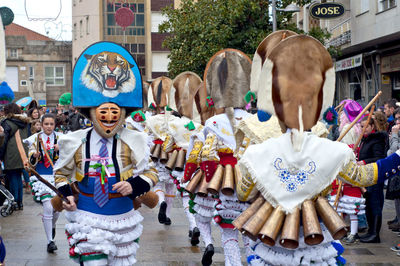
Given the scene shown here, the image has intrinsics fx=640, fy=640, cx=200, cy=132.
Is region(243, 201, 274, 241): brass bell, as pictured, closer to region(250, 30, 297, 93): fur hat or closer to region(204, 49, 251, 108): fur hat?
region(250, 30, 297, 93): fur hat

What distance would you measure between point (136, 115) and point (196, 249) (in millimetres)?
4339

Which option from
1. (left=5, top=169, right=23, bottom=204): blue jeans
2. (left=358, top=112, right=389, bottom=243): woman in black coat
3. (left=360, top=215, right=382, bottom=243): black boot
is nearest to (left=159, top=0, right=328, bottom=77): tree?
(left=5, top=169, right=23, bottom=204): blue jeans

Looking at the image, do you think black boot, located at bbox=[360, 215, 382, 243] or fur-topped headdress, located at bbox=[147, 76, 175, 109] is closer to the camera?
black boot, located at bbox=[360, 215, 382, 243]

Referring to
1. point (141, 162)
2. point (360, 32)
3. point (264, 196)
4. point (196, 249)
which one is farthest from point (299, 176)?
point (360, 32)

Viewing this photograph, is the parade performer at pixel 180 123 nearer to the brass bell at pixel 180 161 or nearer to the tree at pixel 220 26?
the brass bell at pixel 180 161

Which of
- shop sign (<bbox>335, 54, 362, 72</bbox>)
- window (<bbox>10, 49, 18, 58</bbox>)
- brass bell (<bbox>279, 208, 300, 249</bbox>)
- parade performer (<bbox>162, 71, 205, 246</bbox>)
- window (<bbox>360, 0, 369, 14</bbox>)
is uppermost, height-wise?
window (<bbox>10, 49, 18, 58</bbox>)

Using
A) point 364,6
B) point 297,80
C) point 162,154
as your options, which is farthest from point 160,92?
point 364,6

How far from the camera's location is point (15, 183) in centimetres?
1184

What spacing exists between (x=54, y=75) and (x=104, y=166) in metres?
52.8

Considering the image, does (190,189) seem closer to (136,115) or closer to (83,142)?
(83,142)

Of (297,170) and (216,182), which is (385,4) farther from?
(297,170)

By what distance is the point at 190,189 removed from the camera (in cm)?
723

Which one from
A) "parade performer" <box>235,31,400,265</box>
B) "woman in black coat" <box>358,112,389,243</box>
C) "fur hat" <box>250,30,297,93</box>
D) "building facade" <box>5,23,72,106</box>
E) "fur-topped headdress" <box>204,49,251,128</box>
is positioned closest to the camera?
"parade performer" <box>235,31,400,265</box>

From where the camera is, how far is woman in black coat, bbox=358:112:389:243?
8750 mm
